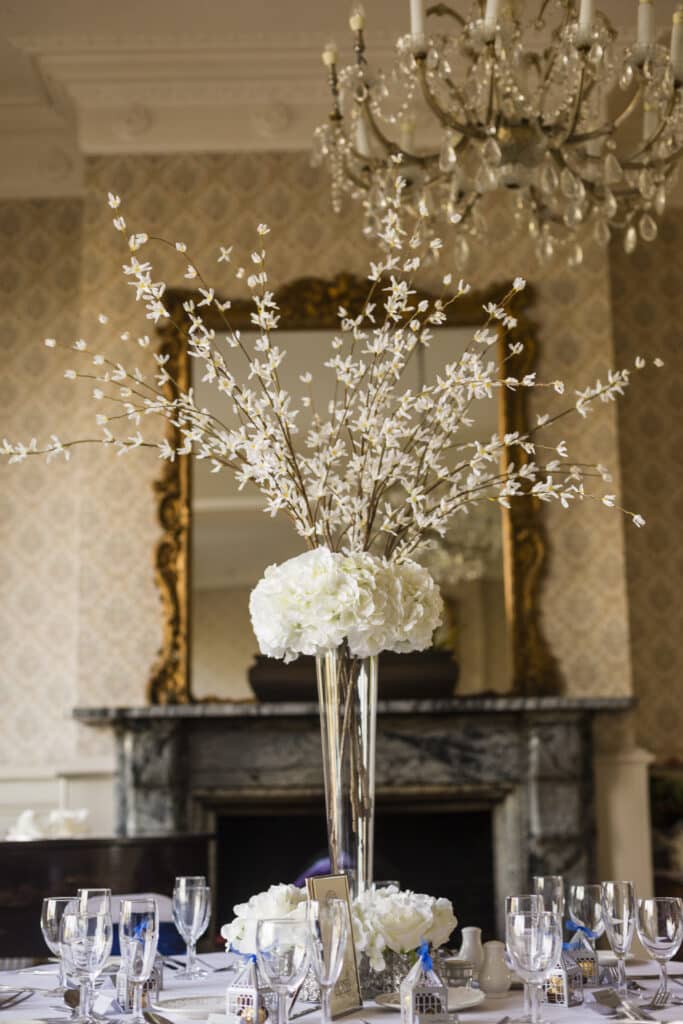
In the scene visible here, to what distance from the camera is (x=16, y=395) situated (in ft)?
18.2

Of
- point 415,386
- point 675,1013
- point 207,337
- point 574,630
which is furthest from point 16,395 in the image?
point 675,1013

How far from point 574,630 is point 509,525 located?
1.55 ft

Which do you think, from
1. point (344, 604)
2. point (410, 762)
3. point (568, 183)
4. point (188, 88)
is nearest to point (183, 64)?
point (188, 88)

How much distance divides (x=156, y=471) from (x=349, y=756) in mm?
3100

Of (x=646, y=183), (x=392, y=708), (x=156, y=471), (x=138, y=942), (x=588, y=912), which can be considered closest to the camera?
(x=138, y=942)

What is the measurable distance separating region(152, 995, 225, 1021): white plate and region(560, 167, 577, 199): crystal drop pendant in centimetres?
206

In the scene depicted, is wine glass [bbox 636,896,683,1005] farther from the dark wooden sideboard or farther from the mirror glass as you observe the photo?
the mirror glass

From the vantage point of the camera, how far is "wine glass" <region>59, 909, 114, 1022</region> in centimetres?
179

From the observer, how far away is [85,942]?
1791 millimetres

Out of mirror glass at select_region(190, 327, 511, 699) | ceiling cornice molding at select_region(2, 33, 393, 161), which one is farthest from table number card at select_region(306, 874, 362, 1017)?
ceiling cornice molding at select_region(2, 33, 393, 161)

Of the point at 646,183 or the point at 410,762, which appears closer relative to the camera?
the point at 646,183

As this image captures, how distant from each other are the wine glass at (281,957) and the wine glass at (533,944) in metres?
0.29

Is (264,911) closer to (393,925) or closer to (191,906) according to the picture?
Answer: (393,925)

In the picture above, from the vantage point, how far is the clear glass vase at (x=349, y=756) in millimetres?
1926
